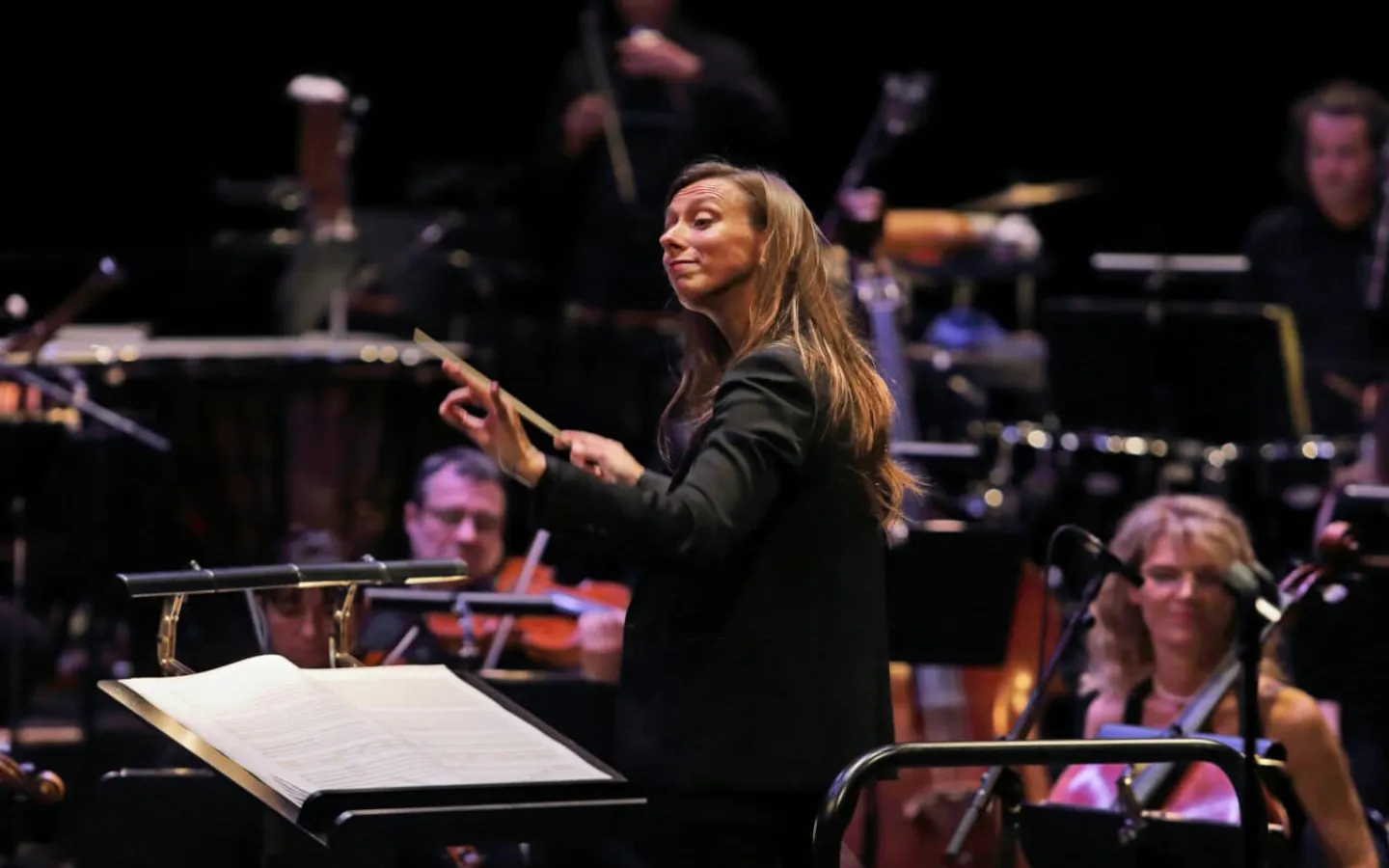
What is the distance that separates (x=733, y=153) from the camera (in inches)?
289

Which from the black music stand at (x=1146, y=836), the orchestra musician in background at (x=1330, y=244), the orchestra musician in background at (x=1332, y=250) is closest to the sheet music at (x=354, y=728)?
the black music stand at (x=1146, y=836)

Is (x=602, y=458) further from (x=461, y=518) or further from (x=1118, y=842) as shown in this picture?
(x=461, y=518)

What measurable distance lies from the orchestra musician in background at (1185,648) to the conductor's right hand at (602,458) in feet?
4.55

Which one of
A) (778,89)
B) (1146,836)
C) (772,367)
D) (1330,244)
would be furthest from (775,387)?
(778,89)

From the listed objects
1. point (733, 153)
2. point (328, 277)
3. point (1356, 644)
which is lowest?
point (1356, 644)

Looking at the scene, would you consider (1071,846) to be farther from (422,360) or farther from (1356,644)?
(422,360)

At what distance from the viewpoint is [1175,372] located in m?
6.41

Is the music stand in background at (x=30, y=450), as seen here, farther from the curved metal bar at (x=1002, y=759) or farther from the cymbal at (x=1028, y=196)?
the cymbal at (x=1028, y=196)

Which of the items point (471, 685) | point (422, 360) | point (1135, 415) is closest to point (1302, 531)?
point (1135, 415)

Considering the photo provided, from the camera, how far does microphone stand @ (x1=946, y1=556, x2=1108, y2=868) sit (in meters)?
3.24

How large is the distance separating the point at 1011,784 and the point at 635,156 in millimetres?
4268

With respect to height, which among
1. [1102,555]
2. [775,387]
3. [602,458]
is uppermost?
[775,387]

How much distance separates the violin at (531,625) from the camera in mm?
Result: 4762

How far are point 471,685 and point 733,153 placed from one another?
15.3 feet
